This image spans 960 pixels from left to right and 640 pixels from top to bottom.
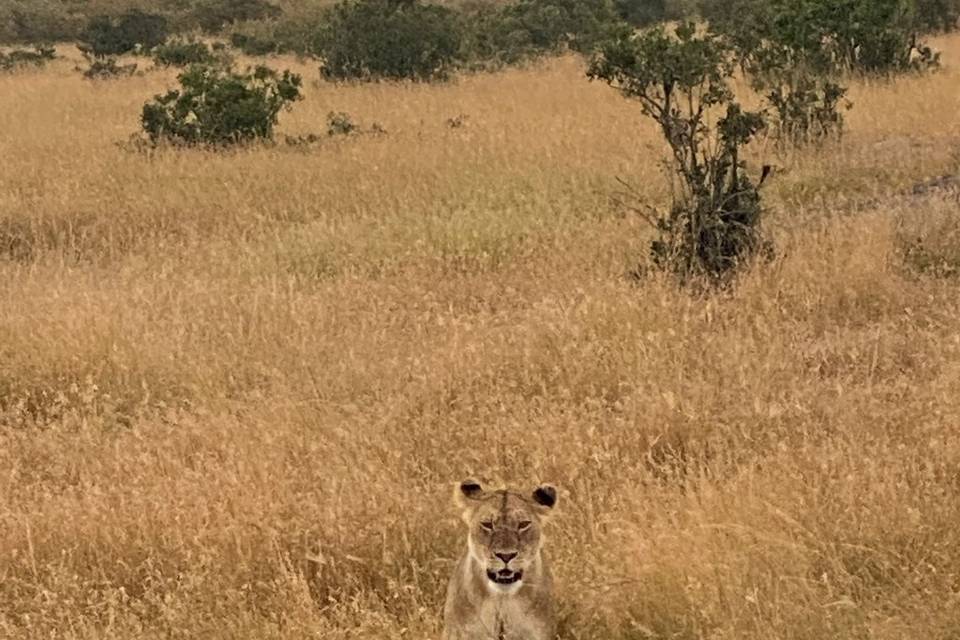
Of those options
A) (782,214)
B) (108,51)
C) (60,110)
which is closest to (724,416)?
(782,214)

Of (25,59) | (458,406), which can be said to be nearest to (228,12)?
(25,59)

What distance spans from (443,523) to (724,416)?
1516mm

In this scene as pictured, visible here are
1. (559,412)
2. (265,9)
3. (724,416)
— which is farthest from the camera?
(265,9)

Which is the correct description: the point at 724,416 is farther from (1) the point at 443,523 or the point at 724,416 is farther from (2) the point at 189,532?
(2) the point at 189,532

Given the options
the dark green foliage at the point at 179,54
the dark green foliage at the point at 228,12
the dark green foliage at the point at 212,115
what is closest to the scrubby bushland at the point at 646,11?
the dark green foliage at the point at 179,54

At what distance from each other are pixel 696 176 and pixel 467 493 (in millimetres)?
5891

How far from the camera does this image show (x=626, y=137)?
42.4ft

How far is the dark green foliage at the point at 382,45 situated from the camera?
20.2 metres

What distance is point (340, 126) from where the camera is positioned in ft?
48.3

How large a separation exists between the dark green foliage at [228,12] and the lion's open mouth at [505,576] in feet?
128

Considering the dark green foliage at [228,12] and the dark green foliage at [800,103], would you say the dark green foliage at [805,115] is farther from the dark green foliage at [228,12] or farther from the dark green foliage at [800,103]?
the dark green foliage at [228,12]

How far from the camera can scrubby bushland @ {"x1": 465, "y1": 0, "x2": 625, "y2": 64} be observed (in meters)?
24.9

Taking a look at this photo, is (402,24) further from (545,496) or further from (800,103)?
(545,496)

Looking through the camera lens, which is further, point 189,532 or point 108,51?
point 108,51
